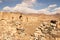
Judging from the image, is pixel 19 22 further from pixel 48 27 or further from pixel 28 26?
pixel 48 27

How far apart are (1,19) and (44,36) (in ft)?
197

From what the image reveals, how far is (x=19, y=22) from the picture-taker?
68062mm

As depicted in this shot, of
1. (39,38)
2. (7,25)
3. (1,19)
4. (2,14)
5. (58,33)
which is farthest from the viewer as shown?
(2,14)

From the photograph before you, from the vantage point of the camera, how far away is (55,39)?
25.4 ft

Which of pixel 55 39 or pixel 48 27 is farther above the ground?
pixel 48 27

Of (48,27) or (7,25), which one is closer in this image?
(48,27)

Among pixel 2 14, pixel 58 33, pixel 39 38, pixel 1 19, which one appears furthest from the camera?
pixel 2 14

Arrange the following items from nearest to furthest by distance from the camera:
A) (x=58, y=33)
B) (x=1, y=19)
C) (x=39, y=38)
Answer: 1. (x=58, y=33)
2. (x=39, y=38)
3. (x=1, y=19)

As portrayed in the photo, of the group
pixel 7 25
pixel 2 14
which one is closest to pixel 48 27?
pixel 7 25

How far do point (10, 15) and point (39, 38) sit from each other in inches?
2537

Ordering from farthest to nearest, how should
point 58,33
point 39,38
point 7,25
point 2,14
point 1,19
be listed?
point 2,14 → point 1,19 → point 7,25 → point 39,38 → point 58,33

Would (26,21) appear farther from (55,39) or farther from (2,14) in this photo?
(55,39)

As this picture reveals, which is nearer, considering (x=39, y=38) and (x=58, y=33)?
(x=58, y=33)

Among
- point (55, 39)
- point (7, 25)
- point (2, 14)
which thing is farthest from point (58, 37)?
point (2, 14)
